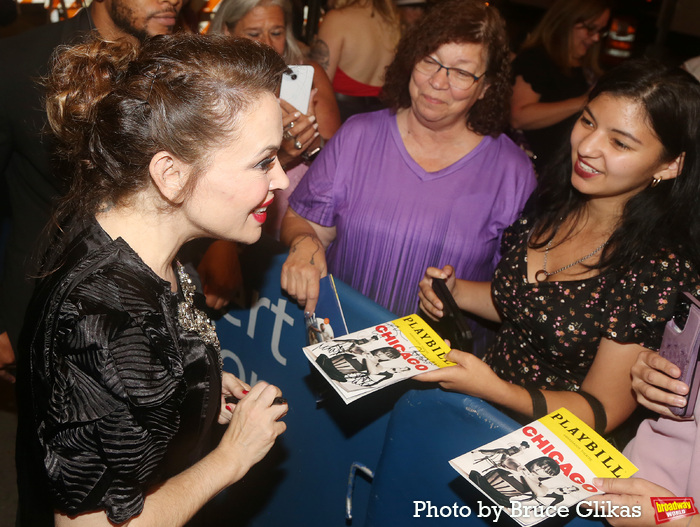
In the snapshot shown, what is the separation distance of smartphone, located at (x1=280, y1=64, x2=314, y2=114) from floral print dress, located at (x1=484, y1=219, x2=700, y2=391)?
3.96ft

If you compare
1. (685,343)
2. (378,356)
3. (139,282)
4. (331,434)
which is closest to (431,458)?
(378,356)

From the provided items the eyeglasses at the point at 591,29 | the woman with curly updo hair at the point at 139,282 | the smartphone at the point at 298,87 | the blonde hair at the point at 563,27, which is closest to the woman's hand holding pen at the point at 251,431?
the woman with curly updo hair at the point at 139,282

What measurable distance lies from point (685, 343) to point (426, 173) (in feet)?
4.22

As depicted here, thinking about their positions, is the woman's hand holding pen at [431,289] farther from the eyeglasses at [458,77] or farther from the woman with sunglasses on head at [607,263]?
the eyeglasses at [458,77]

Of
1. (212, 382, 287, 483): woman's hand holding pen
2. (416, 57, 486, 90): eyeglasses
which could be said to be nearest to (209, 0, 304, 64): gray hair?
(416, 57, 486, 90): eyeglasses

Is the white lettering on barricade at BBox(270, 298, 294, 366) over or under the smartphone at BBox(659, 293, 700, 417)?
under

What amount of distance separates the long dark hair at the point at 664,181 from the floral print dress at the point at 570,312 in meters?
0.07

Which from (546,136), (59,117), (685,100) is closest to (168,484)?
(59,117)

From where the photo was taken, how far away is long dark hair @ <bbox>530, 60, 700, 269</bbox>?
201cm

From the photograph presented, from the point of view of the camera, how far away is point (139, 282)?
1445 mm

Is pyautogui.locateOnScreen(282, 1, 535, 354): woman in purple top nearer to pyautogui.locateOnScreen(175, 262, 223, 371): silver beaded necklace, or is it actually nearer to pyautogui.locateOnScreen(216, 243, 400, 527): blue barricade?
pyautogui.locateOnScreen(216, 243, 400, 527): blue barricade

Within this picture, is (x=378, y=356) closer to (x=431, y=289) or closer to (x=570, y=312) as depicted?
(x=431, y=289)

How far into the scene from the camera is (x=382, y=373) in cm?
179

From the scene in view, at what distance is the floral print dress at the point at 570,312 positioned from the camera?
1.92 m
